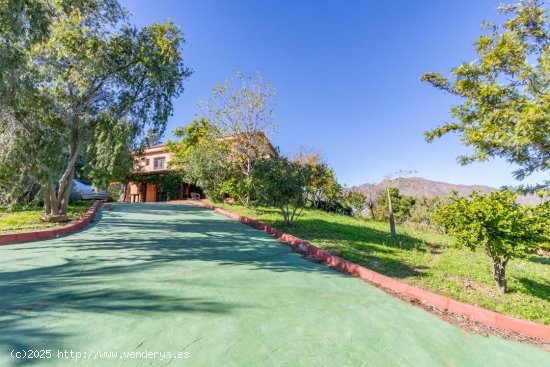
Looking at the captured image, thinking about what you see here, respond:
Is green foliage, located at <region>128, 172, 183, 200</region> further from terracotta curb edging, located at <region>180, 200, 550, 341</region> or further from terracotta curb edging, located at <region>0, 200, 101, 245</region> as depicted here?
terracotta curb edging, located at <region>180, 200, 550, 341</region>

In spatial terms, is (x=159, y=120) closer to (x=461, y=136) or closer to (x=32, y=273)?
(x=32, y=273)

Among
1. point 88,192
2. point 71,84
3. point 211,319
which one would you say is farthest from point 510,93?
point 88,192

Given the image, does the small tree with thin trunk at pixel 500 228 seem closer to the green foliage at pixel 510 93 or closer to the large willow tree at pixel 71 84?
the green foliage at pixel 510 93

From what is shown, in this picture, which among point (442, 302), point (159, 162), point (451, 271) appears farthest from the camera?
point (159, 162)

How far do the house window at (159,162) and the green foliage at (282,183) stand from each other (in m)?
22.8

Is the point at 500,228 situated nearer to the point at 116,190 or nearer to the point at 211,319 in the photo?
the point at 211,319

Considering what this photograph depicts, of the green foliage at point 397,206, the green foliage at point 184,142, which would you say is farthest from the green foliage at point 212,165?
the green foliage at point 397,206

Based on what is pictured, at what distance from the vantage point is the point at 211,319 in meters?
2.72

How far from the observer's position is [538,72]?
6.80 meters

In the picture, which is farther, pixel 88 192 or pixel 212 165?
pixel 88 192

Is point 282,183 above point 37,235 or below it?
above

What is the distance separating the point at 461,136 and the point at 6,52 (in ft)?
41.6

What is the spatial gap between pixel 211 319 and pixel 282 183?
6.62 meters

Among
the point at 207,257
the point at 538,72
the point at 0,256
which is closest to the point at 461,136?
the point at 538,72
